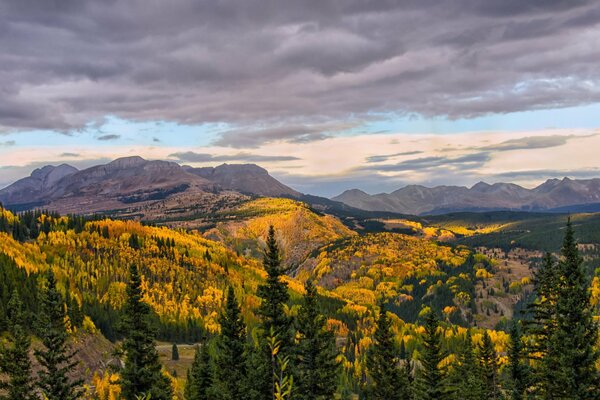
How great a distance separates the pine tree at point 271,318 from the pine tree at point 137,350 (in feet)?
33.5

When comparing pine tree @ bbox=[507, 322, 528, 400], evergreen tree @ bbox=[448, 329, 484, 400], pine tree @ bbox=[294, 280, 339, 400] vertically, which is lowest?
evergreen tree @ bbox=[448, 329, 484, 400]

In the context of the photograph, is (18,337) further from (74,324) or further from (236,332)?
(74,324)

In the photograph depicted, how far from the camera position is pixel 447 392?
48.9 m

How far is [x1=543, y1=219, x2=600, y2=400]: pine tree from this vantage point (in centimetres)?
3403

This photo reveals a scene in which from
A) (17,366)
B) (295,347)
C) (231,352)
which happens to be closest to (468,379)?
(295,347)

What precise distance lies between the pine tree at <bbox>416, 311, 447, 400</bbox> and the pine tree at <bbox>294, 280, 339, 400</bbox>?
11.2 metres

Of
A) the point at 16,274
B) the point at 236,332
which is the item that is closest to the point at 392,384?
A: the point at 236,332

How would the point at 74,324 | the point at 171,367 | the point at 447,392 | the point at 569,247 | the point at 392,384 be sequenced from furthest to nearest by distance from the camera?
the point at 171,367 < the point at 74,324 < the point at 392,384 < the point at 447,392 < the point at 569,247

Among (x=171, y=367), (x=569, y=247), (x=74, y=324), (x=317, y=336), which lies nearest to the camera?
(x=569, y=247)

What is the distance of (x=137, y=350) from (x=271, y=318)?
515 inches

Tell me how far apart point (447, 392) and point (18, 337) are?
48.5 m

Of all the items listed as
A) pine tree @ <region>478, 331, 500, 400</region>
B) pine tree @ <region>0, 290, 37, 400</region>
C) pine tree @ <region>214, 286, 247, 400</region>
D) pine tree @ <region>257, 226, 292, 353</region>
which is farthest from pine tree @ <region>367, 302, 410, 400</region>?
pine tree @ <region>0, 290, 37, 400</region>

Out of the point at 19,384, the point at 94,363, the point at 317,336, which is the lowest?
the point at 94,363

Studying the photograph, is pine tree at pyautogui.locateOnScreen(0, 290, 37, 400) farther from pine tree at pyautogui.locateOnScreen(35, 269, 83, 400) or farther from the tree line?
pine tree at pyautogui.locateOnScreen(35, 269, 83, 400)
